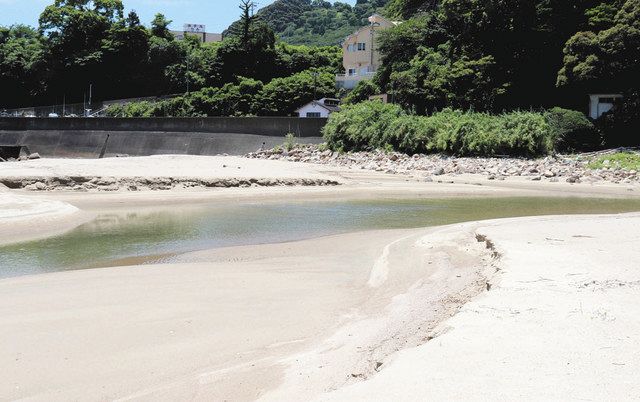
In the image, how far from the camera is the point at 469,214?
20.0 meters

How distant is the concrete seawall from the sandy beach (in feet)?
111

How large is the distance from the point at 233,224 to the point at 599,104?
2961 centimetres

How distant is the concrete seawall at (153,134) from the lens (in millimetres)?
47562

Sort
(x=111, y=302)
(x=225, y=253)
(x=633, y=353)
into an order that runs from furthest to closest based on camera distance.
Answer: (x=225, y=253) → (x=111, y=302) → (x=633, y=353)

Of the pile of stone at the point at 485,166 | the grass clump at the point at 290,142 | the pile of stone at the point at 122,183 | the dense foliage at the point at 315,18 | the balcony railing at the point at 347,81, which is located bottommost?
the pile of stone at the point at 122,183

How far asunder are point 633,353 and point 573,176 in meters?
26.7

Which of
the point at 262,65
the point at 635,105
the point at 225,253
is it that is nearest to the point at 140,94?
the point at 262,65

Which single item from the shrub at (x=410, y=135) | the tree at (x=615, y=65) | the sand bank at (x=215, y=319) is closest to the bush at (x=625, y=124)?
the tree at (x=615, y=65)

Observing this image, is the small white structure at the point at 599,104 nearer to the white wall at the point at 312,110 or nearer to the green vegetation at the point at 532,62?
the green vegetation at the point at 532,62

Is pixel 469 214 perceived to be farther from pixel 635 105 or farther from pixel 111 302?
pixel 635 105

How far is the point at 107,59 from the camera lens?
7831cm

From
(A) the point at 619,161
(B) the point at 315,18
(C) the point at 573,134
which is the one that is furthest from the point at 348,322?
(B) the point at 315,18

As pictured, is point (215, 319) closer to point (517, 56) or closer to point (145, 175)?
point (145, 175)

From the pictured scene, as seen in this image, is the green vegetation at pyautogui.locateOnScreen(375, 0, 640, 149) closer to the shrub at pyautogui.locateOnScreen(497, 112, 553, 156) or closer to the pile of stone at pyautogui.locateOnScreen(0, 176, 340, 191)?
the shrub at pyautogui.locateOnScreen(497, 112, 553, 156)
